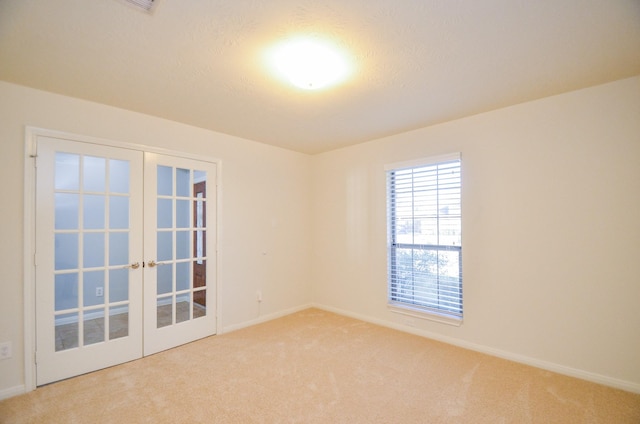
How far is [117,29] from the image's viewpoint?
168cm

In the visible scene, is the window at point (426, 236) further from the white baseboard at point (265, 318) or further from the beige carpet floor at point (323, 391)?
the white baseboard at point (265, 318)

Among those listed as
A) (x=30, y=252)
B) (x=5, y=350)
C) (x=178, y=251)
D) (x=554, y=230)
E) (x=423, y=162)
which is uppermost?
(x=423, y=162)

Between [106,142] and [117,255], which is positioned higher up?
[106,142]

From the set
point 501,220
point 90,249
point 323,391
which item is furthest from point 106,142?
point 501,220

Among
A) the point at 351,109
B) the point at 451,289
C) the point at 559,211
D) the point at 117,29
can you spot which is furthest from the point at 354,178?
the point at 117,29

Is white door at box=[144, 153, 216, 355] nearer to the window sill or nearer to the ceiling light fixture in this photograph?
the ceiling light fixture

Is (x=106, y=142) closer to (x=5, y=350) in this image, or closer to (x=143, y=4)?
(x=143, y=4)

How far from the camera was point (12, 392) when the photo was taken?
225 cm

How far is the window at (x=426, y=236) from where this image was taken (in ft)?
10.5

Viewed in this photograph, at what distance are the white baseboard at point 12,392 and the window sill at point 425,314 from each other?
356 cm

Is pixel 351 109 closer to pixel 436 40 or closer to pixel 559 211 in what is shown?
pixel 436 40

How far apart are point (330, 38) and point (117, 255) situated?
275cm

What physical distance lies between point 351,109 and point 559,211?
6.92ft

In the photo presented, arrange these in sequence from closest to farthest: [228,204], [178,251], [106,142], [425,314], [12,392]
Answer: [12,392]
[106,142]
[178,251]
[425,314]
[228,204]
